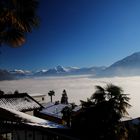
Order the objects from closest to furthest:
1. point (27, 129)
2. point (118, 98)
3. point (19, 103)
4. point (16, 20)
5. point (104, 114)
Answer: point (27, 129) → point (16, 20) → point (104, 114) → point (118, 98) → point (19, 103)

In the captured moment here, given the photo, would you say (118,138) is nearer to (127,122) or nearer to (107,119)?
(107,119)

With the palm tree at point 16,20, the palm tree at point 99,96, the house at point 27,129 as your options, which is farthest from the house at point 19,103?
the house at point 27,129

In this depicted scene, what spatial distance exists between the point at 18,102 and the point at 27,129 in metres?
15.6

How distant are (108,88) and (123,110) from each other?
198 cm

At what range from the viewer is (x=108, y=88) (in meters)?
19.0

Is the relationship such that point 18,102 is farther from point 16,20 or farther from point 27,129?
point 27,129

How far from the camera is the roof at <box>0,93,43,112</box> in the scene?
22955 mm

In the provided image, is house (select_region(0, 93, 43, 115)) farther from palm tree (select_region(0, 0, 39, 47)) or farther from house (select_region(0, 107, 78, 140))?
house (select_region(0, 107, 78, 140))

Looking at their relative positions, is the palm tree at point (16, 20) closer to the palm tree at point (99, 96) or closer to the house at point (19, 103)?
the palm tree at point (99, 96)

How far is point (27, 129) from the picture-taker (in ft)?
29.2

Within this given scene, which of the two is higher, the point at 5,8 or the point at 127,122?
the point at 5,8

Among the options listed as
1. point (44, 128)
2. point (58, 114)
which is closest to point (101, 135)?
point (44, 128)

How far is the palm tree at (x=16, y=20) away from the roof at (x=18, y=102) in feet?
37.6

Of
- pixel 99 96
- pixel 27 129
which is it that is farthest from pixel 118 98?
pixel 27 129
